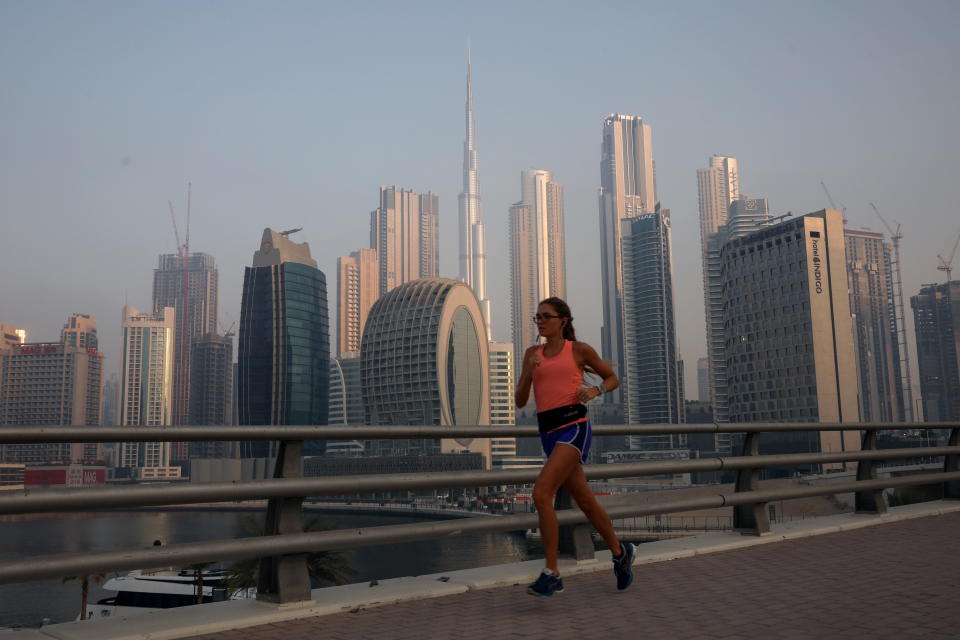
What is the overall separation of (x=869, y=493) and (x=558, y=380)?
206 inches

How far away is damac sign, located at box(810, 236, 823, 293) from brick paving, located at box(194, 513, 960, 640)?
158428mm

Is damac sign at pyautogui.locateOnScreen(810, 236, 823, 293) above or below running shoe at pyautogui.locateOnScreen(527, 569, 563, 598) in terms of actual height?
above

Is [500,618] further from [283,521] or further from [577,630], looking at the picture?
[283,521]

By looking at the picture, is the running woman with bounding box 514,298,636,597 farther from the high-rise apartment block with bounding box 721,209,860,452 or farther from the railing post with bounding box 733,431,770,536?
the high-rise apartment block with bounding box 721,209,860,452

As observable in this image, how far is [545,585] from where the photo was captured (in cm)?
492

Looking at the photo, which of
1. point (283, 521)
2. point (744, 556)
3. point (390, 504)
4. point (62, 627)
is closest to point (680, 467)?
point (744, 556)

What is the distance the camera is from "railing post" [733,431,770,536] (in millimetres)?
7375

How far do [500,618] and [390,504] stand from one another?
460 ft

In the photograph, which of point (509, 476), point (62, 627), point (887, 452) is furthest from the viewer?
point (887, 452)

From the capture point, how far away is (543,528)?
520 cm

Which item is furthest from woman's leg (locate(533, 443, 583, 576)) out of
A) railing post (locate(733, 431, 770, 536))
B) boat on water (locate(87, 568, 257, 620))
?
boat on water (locate(87, 568, 257, 620))

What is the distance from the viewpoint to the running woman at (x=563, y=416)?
5.25m

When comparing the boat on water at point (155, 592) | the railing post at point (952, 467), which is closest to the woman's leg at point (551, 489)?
the railing post at point (952, 467)

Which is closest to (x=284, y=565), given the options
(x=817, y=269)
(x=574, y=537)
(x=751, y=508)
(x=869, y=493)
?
(x=574, y=537)
